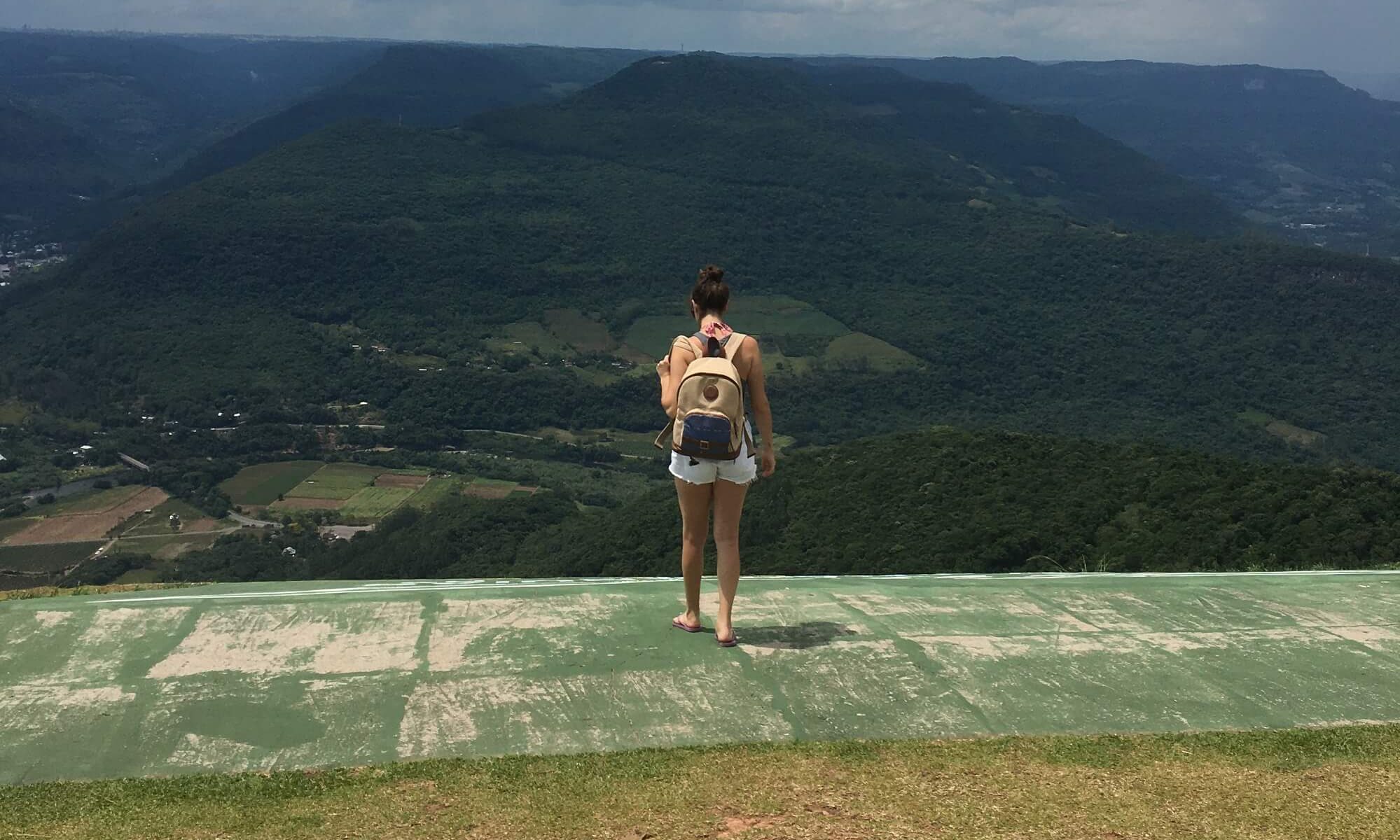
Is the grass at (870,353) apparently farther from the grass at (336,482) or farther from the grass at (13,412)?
the grass at (13,412)

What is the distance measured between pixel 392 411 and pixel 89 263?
5373cm

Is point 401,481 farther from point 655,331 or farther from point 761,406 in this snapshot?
point 761,406

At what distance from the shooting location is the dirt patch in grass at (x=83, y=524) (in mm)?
58000

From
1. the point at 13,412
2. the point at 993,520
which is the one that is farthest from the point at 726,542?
the point at 13,412

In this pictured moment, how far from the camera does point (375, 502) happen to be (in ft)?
217

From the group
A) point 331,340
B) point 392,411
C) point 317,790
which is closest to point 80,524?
point 392,411

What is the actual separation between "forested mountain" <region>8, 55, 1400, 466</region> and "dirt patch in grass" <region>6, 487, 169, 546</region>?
21754 millimetres

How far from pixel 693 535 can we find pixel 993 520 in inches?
664

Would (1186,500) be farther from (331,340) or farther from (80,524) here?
(331,340)

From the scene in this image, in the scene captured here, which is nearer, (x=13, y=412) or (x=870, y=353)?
(x=13, y=412)

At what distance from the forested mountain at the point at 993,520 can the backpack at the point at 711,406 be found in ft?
22.5

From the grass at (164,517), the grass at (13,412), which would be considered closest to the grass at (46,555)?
the grass at (164,517)

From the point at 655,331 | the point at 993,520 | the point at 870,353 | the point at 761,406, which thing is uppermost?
the point at 761,406

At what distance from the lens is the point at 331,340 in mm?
107938
